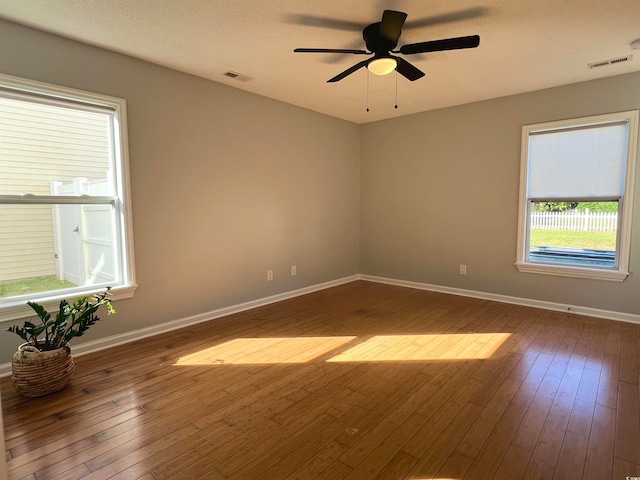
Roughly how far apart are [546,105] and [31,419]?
18.0 ft

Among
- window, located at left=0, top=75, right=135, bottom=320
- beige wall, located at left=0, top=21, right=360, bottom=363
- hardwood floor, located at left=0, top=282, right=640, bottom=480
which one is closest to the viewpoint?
hardwood floor, located at left=0, top=282, right=640, bottom=480

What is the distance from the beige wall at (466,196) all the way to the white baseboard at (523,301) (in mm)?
59

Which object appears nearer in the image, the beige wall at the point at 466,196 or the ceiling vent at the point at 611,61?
the ceiling vent at the point at 611,61

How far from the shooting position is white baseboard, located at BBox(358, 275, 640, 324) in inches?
146

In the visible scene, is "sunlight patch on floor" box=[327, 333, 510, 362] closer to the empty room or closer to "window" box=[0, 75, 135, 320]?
the empty room

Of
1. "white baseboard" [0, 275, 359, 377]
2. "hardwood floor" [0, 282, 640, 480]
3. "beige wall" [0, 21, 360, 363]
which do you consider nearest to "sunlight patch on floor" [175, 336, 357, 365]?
"hardwood floor" [0, 282, 640, 480]

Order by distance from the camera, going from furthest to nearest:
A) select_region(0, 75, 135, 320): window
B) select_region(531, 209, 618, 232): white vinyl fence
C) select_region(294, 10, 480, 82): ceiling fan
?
select_region(531, 209, 618, 232): white vinyl fence, select_region(0, 75, 135, 320): window, select_region(294, 10, 480, 82): ceiling fan

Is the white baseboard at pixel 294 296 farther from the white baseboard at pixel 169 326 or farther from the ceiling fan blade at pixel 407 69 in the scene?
the ceiling fan blade at pixel 407 69

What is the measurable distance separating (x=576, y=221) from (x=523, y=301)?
112 centimetres

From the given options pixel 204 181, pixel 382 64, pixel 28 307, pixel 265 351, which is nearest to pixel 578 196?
pixel 382 64

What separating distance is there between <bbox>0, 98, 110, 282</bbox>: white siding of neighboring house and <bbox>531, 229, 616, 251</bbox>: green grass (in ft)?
16.1

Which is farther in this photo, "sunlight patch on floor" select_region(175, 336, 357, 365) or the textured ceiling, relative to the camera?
"sunlight patch on floor" select_region(175, 336, 357, 365)

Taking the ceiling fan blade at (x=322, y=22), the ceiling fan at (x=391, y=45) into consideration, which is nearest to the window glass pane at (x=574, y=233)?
the ceiling fan at (x=391, y=45)

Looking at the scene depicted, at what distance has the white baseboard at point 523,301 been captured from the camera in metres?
3.72
